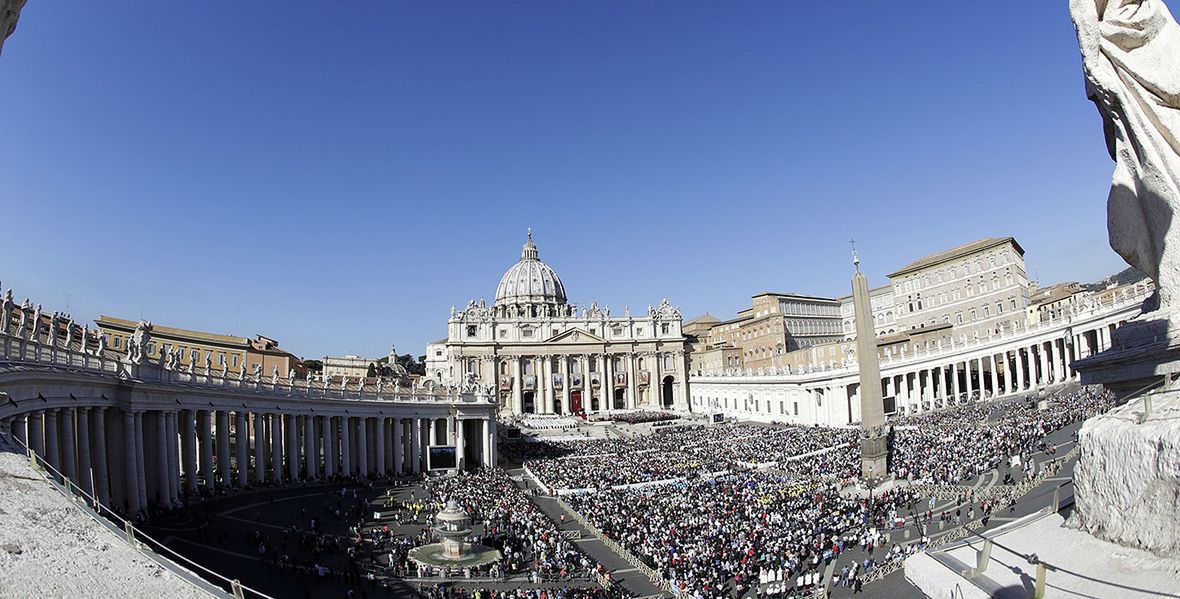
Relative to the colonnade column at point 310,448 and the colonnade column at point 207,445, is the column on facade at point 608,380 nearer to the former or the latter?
the colonnade column at point 310,448

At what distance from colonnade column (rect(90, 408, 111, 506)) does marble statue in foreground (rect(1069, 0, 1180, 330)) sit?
81.0 ft

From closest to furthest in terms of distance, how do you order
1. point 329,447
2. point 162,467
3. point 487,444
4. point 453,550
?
point 453,550, point 162,467, point 329,447, point 487,444

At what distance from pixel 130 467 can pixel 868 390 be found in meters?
31.6

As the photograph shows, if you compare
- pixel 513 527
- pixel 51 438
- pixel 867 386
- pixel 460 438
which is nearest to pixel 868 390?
pixel 867 386

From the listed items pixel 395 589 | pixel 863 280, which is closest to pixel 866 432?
pixel 863 280

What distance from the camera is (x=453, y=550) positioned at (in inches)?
934

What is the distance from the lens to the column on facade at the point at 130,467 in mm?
24359

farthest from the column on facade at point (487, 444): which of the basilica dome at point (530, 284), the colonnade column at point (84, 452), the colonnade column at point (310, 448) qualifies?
the basilica dome at point (530, 284)

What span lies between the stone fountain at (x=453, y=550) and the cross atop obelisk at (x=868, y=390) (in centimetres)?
1694

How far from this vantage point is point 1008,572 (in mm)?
5770

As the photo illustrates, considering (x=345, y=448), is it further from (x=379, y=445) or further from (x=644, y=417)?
(x=644, y=417)

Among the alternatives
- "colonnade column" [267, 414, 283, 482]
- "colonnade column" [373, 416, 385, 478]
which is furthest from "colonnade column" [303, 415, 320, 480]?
"colonnade column" [373, 416, 385, 478]

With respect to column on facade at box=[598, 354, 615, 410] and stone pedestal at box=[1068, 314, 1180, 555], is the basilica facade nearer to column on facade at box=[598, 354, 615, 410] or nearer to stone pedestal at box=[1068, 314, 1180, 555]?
column on facade at box=[598, 354, 615, 410]

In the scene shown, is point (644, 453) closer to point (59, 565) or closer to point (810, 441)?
point (810, 441)
